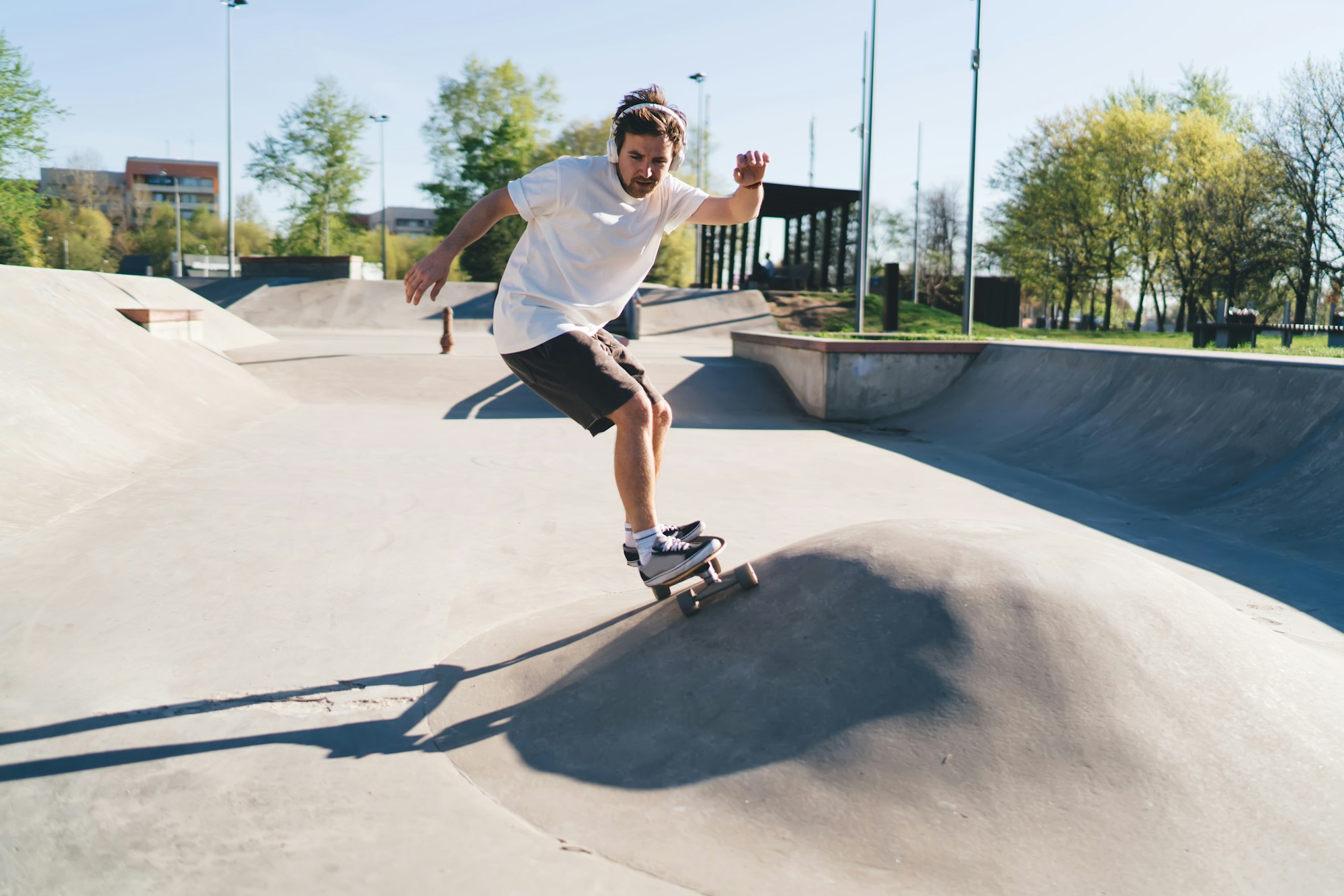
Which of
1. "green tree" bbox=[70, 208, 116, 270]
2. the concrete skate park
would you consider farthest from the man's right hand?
"green tree" bbox=[70, 208, 116, 270]

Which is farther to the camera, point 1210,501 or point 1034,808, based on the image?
point 1210,501

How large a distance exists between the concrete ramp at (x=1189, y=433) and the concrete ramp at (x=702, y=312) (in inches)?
576

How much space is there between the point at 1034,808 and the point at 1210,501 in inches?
209

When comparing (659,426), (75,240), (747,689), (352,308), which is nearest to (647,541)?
(659,426)

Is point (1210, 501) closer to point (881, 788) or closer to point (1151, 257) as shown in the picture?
point (881, 788)

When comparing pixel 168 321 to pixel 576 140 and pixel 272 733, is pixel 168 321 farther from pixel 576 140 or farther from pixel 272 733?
pixel 576 140

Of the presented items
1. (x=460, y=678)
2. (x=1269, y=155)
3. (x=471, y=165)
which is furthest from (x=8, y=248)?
(x=1269, y=155)

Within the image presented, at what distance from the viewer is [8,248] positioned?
38406 millimetres

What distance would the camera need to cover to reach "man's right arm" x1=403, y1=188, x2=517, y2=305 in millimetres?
3213

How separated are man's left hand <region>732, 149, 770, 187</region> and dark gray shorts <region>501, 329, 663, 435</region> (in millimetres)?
842

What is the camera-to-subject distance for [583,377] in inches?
127

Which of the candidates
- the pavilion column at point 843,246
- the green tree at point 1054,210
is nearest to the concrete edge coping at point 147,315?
the pavilion column at point 843,246

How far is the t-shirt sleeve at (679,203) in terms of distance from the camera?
356 cm

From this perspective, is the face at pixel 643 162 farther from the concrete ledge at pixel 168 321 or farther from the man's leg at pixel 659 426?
the concrete ledge at pixel 168 321
